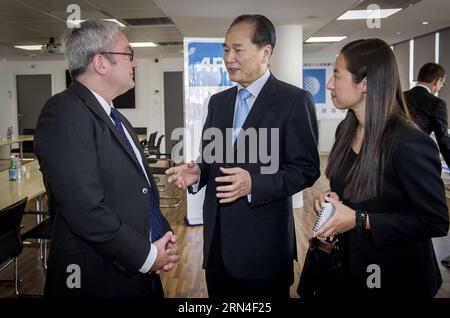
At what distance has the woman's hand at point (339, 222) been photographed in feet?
4.29

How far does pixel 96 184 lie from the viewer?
1.30m

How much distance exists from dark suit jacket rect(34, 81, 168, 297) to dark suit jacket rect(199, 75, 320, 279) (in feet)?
1.12

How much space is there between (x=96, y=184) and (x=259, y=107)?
676 millimetres

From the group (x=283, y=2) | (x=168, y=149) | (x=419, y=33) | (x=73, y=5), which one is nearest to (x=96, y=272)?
(x=283, y=2)

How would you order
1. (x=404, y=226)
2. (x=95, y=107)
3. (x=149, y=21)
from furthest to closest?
(x=149, y=21), (x=95, y=107), (x=404, y=226)

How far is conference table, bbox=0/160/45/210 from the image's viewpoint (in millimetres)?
3107

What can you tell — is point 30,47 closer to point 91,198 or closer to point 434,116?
point 434,116

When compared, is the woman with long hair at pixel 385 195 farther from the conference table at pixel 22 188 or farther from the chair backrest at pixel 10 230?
the conference table at pixel 22 188

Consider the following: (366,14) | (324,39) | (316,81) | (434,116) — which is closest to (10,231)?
(434,116)

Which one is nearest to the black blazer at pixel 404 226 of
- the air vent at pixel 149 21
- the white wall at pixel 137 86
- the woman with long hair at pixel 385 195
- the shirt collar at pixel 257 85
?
the woman with long hair at pixel 385 195

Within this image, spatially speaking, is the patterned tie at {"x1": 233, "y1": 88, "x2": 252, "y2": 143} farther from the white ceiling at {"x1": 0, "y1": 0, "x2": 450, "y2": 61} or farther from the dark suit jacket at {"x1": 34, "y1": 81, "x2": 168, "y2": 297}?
the white ceiling at {"x1": 0, "y1": 0, "x2": 450, "y2": 61}

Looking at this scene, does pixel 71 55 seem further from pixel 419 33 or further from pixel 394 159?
pixel 419 33

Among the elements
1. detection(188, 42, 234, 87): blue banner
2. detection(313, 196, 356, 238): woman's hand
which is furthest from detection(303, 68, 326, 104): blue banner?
detection(313, 196, 356, 238): woman's hand

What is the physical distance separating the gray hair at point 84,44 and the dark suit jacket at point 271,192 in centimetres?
60
